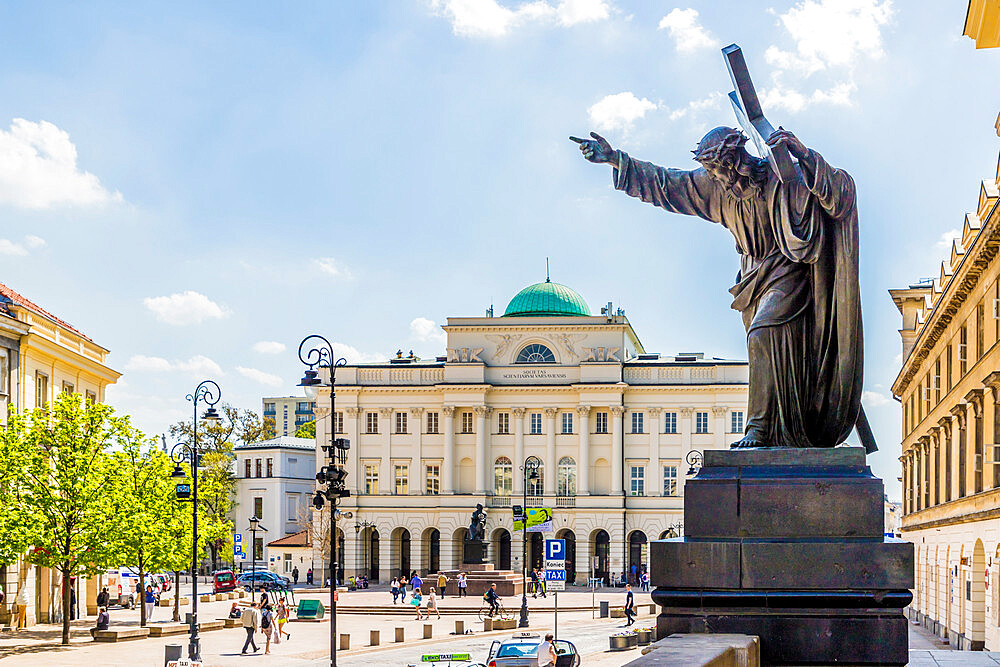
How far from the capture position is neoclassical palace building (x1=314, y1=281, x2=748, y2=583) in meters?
90.9

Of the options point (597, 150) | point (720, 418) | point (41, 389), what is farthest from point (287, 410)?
point (597, 150)

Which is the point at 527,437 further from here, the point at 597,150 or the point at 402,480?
the point at 597,150

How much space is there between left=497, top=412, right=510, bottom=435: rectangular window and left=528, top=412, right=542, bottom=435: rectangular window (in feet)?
5.48

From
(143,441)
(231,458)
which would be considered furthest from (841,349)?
(231,458)

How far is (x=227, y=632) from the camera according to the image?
4800 centimetres

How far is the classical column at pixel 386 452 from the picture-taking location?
93.7m

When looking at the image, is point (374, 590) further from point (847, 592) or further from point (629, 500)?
point (847, 592)

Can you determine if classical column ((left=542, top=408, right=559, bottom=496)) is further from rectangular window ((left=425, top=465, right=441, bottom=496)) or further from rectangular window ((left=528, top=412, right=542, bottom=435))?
rectangular window ((left=425, top=465, right=441, bottom=496))

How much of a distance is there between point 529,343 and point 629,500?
43.9 ft

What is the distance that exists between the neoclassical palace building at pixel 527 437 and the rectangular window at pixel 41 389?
43.5 m

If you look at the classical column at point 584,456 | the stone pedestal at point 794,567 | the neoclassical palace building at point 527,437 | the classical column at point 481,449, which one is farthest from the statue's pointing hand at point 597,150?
the classical column at point 481,449

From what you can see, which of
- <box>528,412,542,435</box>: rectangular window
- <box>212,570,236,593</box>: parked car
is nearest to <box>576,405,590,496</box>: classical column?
<box>528,412,542,435</box>: rectangular window

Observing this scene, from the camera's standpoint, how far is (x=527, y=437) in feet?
305

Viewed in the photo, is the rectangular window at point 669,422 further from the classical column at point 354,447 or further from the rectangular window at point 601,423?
the classical column at point 354,447
